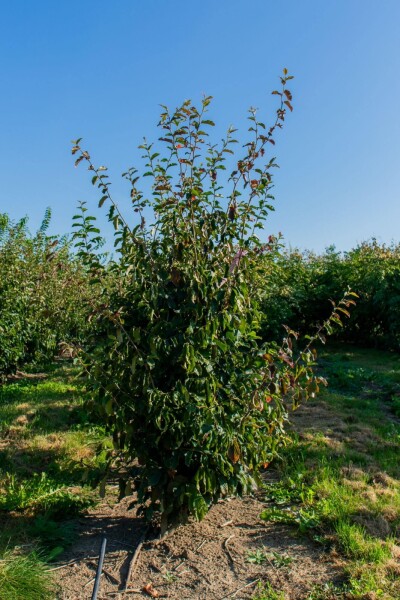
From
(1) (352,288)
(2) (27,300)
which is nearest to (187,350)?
(2) (27,300)

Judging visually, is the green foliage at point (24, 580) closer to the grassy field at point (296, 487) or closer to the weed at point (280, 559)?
the grassy field at point (296, 487)

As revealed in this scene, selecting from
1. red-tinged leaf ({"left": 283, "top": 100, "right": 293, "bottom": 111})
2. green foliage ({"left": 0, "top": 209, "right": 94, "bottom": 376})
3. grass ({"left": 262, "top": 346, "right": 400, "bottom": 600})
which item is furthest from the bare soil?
green foliage ({"left": 0, "top": 209, "right": 94, "bottom": 376})

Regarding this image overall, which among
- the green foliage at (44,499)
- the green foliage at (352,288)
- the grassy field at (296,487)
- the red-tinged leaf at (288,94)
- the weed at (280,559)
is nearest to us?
the grassy field at (296,487)

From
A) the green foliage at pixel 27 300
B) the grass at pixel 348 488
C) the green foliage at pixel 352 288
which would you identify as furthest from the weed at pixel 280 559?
the green foliage at pixel 352 288

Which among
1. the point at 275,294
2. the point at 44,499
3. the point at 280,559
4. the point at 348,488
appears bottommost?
the point at 280,559

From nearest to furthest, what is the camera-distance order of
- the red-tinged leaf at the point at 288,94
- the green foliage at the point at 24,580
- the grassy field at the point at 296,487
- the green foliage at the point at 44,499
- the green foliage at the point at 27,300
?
the green foliage at the point at 24,580 < the grassy field at the point at 296,487 < the red-tinged leaf at the point at 288,94 < the green foliage at the point at 44,499 < the green foliage at the point at 27,300

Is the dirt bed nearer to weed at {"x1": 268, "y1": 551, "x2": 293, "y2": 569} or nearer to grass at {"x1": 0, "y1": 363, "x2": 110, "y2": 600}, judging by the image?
weed at {"x1": 268, "y1": 551, "x2": 293, "y2": 569}

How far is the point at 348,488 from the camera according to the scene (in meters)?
3.99

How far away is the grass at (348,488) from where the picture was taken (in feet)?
9.70

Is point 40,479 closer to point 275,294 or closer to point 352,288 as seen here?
point 275,294

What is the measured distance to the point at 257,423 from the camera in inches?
141

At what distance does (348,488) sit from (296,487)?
40cm

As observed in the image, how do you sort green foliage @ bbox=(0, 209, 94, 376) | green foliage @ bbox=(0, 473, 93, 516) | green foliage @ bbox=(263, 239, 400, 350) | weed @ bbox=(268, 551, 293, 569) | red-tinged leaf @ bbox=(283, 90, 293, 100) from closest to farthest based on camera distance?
1. weed @ bbox=(268, 551, 293, 569)
2. red-tinged leaf @ bbox=(283, 90, 293, 100)
3. green foliage @ bbox=(0, 473, 93, 516)
4. green foliage @ bbox=(0, 209, 94, 376)
5. green foliage @ bbox=(263, 239, 400, 350)

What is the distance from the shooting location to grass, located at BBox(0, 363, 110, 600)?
2.94m
